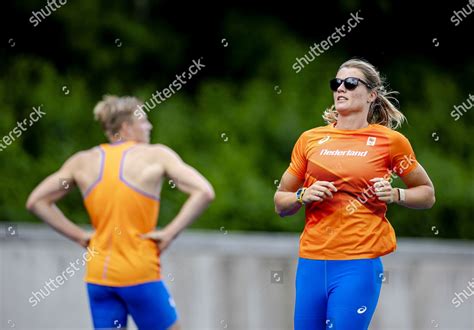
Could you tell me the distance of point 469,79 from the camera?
1811cm

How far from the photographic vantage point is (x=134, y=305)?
5.82 meters

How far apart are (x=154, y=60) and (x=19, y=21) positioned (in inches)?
105

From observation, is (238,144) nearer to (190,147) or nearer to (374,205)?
(190,147)

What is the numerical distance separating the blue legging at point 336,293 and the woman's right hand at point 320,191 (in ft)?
1.20

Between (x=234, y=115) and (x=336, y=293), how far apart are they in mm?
9937

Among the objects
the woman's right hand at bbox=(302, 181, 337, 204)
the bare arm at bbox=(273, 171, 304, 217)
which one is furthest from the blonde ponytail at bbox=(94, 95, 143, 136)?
the woman's right hand at bbox=(302, 181, 337, 204)

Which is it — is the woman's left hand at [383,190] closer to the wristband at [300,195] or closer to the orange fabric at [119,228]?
the wristband at [300,195]

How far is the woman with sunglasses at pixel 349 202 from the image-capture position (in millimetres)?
5246

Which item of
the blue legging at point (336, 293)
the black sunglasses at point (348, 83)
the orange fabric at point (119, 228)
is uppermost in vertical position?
the black sunglasses at point (348, 83)

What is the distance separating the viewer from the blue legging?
17.1 ft

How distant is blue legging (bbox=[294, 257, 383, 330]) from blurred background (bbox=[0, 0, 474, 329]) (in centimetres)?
358

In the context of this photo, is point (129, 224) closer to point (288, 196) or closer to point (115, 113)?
point (115, 113)

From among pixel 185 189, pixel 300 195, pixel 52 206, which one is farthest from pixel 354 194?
pixel 52 206

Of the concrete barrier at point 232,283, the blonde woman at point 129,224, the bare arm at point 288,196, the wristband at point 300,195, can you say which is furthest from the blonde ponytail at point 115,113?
the concrete barrier at point 232,283
